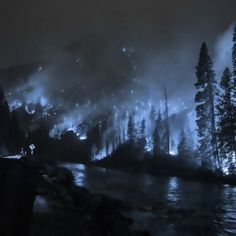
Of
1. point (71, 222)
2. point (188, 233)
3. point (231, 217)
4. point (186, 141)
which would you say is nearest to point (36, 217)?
point (71, 222)

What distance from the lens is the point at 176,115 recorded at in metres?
128

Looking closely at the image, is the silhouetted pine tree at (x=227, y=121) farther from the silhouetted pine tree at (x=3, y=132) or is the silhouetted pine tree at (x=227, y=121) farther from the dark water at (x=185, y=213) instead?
the silhouetted pine tree at (x=3, y=132)

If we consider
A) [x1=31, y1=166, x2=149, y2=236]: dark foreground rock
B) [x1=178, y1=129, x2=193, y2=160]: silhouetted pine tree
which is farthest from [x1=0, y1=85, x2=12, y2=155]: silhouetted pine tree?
[x1=31, y1=166, x2=149, y2=236]: dark foreground rock

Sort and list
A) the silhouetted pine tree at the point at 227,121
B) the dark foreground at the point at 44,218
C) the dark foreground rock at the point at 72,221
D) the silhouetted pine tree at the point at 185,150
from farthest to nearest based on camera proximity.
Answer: the silhouetted pine tree at the point at 185,150, the silhouetted pine tree at the point at 227,121, the dark foreground rock at the point at 72,221, the dark foreground at the point at 44,218

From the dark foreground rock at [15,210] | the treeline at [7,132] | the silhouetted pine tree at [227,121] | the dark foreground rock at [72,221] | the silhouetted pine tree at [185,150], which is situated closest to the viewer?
the dark foreground rock at [15,210]

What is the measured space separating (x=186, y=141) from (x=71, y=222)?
55.3 meters

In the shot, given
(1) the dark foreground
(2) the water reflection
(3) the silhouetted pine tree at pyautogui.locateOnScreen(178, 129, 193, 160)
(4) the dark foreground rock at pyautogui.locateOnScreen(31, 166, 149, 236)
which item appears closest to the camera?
(1) the dark foreground

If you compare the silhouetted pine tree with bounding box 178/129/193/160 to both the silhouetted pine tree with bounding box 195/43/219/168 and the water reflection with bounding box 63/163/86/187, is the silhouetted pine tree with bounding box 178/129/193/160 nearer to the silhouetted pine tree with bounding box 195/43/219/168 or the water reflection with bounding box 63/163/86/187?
the silhouetted pine tree with bounding box 195/43/219/168

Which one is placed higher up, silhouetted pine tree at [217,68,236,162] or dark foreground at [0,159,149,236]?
silhouetted pine tree at [217,68,236,162]

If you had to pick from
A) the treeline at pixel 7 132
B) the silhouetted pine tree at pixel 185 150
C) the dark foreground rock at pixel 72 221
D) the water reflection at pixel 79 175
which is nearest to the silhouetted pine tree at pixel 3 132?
the treeline at pixel 7 132

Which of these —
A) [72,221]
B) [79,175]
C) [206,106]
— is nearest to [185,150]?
[206,106]

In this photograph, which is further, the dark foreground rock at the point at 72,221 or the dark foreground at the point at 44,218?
the dark foreground rock at the point at 72,221

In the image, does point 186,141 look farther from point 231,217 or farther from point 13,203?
point 13,203

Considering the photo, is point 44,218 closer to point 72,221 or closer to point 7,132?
point 72,221
